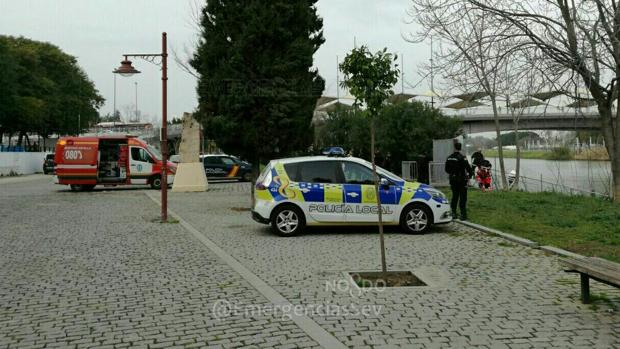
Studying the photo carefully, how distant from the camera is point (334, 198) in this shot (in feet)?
37.2

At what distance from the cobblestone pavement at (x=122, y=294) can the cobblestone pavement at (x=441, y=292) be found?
585 millimetres

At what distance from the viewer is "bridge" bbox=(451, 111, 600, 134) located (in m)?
23.4

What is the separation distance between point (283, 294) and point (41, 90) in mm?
61436

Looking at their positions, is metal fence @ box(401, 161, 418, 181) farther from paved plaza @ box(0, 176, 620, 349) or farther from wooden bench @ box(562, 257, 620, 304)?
wooden bench @ box(562, 257, 620, 304)

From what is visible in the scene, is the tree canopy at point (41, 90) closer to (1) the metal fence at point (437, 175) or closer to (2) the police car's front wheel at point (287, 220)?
(1) the metal fence at point (437, 175)

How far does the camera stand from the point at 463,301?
20.4 feet

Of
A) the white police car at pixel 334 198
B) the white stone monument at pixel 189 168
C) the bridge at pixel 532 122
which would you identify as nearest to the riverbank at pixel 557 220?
the white police car at pixel 334 198

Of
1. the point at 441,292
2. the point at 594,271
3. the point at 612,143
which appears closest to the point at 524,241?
the point at 441,292

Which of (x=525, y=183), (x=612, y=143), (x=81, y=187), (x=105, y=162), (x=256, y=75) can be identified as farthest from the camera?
(x=81, y=187)

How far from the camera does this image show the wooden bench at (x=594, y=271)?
5281 mm

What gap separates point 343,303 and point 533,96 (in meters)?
10.7

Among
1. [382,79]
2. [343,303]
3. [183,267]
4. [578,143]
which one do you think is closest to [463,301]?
[343,303]

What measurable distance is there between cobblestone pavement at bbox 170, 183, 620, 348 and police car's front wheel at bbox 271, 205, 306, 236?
0.22m

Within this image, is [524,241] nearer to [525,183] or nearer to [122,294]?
[122,294]
